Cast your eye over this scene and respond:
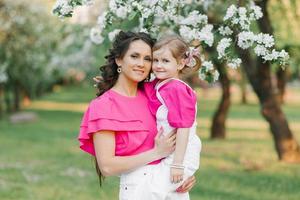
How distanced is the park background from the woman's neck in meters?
2.28

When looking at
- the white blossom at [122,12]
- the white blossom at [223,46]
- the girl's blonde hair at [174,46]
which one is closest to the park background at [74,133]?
the white blossom at [223,46]

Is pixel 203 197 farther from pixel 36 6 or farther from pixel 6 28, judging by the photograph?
pixel 36 6

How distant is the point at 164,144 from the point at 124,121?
30cm

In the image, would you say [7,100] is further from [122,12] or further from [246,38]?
[246,38]

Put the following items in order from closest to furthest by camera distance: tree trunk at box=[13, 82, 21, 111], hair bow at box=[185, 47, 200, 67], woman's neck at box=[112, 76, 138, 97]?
1. woman's neck at box=[112, 76, 138, 97]
2. hair bow at box=[185, 47, 200, 67]
3. tree trunk at box=[13, 82, 21, 111]

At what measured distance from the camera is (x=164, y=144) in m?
4.39

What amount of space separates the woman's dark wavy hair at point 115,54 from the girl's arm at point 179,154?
2.04 ft

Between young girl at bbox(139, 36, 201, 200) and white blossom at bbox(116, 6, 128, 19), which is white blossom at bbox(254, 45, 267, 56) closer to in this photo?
young girl at bbox(139, 36, 201, 200)

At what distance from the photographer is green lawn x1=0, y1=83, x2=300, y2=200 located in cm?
1045

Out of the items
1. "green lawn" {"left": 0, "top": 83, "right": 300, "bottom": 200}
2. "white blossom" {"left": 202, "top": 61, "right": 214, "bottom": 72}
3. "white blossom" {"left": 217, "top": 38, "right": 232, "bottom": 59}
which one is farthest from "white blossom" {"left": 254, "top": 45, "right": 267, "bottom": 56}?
"green lawn" {"left": 0, "top": 83, "right": 300, "bottom": 200}

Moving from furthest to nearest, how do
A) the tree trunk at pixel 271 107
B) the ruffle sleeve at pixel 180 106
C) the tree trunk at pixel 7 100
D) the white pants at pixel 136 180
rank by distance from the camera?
the tree trunk at pixel 7 100 → the tree trunk at pixel 271 107 → the white pants at pixel 136 180 → the ruffle sleeve at pixel 180 106

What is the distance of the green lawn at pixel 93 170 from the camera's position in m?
10.4

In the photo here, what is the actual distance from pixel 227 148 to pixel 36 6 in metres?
13.5

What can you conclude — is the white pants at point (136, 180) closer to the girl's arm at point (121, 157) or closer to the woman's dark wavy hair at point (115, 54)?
the girl's arm at point (121, 157)
